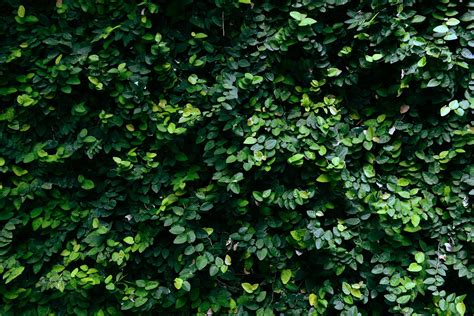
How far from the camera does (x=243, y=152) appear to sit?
2531 millimetres

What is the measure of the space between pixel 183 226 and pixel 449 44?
154 cm

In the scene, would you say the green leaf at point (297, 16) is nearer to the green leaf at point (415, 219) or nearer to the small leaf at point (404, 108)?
the small leaf at point (404, 108)

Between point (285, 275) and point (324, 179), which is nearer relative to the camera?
point (324, 179)

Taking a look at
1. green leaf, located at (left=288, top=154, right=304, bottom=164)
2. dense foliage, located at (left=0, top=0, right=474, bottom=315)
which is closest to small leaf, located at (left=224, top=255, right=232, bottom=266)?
dense foliage, located at (left=0, top=0, right=474, bottom=315)

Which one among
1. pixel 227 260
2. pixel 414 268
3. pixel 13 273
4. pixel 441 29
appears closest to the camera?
pixel 441 29

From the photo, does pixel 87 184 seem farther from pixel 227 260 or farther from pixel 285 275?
pixel 285 275

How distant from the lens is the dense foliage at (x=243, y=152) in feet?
8.29

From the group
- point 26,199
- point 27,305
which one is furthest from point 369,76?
point 27,305

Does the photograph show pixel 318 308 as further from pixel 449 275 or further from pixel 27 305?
pixel 27 305

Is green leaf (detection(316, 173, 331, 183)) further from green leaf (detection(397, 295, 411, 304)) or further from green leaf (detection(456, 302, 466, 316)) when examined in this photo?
green leaf (detection(456, 302, 466, 316))

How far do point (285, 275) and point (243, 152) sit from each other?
664 mm

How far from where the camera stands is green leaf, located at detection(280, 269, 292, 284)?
8.78ft

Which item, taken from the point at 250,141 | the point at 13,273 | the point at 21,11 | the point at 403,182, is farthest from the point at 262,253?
the point at 21,11

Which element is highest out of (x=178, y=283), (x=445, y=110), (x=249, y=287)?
(x=445, y=110)
